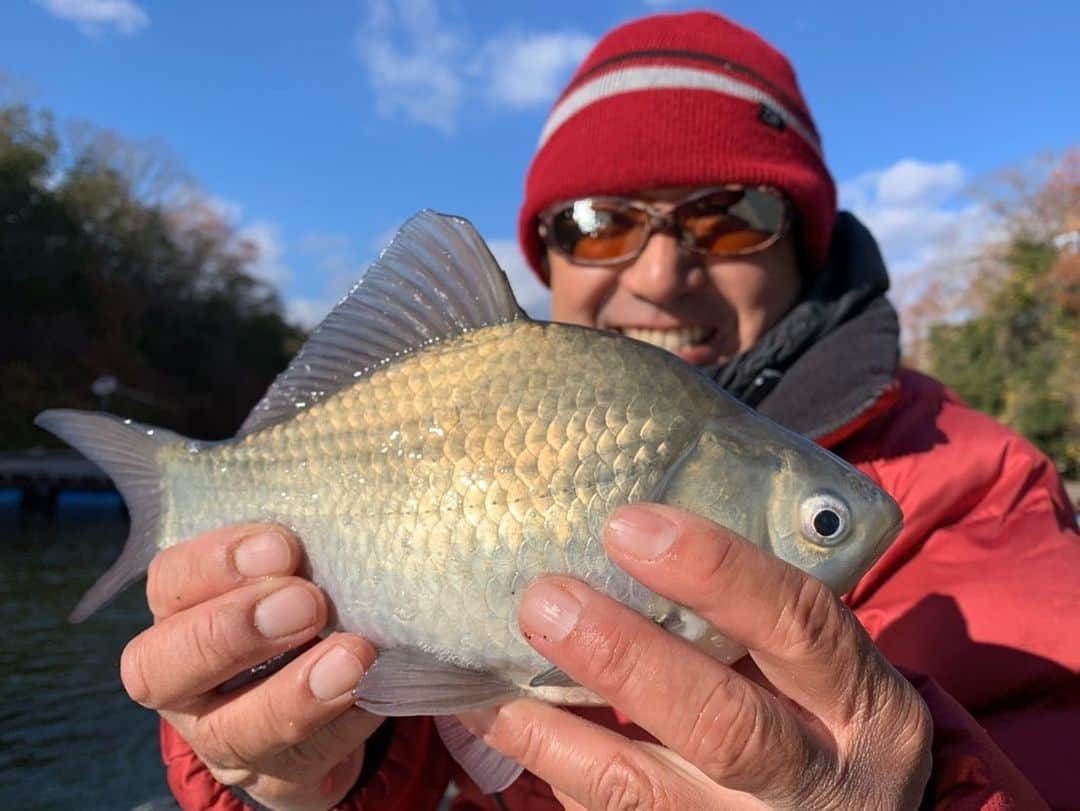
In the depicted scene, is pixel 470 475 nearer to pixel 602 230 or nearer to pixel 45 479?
pixel 602 230

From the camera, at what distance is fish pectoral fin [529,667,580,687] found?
3.95 ft

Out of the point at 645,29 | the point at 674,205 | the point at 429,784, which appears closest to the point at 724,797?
the point at 429,784

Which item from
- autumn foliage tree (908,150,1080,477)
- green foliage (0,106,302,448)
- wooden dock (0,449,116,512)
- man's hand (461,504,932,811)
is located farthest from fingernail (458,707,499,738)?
green foliage (0,106,302,448)

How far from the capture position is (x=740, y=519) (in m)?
1.19

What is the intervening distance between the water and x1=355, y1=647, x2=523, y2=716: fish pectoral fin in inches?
178

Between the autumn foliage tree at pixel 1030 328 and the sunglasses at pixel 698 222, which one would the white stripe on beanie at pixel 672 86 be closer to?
the sunglasses at pixel 698 222

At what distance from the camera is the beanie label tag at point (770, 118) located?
8.16 feet

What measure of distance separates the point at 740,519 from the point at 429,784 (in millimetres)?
1282

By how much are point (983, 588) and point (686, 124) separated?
146 centimetres

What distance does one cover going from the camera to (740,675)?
3.74 ft

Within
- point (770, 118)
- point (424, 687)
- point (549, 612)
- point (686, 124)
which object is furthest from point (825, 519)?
point (770, 118)

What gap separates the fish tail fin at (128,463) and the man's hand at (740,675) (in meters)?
0.78

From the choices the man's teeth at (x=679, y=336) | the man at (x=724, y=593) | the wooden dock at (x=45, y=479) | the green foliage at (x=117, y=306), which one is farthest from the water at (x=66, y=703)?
the green foliage at (x=117, y=306)

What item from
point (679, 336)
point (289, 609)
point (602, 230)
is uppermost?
point (602, 230)
